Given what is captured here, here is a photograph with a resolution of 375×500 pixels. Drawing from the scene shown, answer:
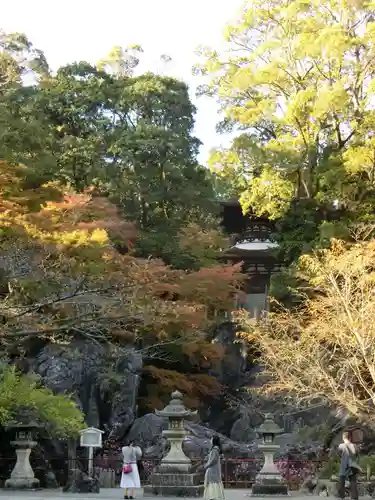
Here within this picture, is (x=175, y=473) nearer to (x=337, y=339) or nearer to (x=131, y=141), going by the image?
(x=337, y=339)

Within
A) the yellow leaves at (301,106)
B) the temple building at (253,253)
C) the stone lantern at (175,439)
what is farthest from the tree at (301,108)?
the stone lantern at (175,439)

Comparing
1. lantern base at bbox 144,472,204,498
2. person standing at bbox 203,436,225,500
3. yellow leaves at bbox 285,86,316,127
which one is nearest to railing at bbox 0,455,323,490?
lantern base at bbox 144,472,204,498

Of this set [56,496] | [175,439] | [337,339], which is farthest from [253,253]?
[56,496]

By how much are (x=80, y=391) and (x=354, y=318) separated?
1062 cm

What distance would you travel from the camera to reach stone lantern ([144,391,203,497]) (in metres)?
15.6

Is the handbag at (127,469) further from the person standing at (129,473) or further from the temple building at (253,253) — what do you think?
the temple building at (253,253)

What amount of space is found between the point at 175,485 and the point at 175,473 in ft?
0.89

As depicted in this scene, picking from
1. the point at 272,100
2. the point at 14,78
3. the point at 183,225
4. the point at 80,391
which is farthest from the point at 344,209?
the point at 14,78

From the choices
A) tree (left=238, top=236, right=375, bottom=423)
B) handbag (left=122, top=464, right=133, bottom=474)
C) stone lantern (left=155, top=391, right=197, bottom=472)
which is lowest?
handbag (left=122, top=464, right=133, bottom=474)

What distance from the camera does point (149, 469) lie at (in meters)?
21.0

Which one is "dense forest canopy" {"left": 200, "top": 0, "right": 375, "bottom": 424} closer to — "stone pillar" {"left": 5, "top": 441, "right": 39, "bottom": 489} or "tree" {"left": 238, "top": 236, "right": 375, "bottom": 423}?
"tree" {"left": 238, "top": 236, "right": 375, "bottom": 423}

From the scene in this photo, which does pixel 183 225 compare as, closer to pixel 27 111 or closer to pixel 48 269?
pixel 27 111

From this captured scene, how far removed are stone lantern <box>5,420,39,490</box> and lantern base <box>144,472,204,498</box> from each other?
294 cm

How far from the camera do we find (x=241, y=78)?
27062mm
